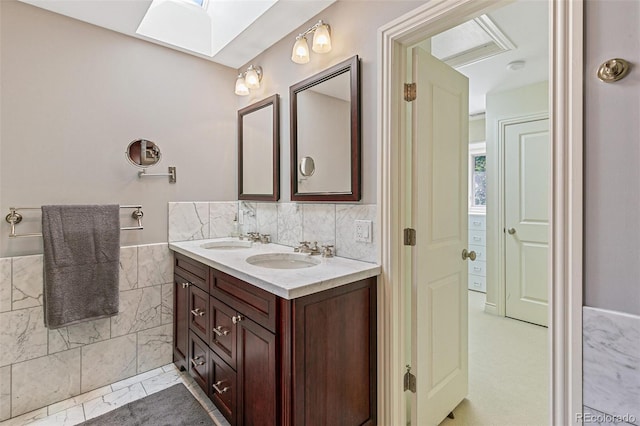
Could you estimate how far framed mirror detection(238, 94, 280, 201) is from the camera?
228cm

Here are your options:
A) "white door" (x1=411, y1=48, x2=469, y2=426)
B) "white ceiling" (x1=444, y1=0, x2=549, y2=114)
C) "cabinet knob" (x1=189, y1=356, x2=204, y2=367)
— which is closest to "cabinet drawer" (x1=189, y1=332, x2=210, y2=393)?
"cabinet knob" (x1=189, y1=356, x2=204, y2=367)

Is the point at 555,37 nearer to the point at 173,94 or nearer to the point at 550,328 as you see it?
the point at 550,328

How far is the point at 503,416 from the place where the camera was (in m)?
1.81

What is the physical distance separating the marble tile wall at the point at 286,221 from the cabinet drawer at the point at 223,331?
64 cm

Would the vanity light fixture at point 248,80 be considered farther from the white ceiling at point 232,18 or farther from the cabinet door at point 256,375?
the cabinet door at point 256,375

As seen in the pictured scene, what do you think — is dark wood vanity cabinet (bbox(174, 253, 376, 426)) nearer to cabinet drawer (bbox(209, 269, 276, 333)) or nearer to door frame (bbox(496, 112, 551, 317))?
cabinet drawer (bbox(209, 269, 276, 333))

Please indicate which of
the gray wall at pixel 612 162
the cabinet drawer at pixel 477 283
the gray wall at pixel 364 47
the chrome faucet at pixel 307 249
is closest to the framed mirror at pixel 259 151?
the gray wall at pixel 364 47

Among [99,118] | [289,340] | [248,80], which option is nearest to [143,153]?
[99,118]

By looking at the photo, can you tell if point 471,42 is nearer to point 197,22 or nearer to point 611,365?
point 197,22

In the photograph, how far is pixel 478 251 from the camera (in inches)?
167

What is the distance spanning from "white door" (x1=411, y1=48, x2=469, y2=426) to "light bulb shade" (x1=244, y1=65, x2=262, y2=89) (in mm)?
1236

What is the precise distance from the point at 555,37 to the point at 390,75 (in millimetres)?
670

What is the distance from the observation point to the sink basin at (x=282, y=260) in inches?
72.7

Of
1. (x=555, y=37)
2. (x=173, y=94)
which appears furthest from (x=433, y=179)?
(x=173, y=94)
